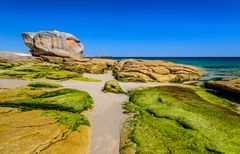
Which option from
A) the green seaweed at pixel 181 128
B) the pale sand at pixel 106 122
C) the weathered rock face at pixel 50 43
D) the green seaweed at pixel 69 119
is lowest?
the pale sand at pixel 106 122

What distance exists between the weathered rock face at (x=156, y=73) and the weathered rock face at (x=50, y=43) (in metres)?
22.1

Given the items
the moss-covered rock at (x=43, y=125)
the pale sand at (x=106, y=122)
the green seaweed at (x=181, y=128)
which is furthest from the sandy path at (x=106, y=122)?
the green seaweed at (x=181, y=128)

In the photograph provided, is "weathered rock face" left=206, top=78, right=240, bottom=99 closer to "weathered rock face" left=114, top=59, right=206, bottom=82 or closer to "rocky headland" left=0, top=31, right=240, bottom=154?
"rocky headland" left=0, top=31, right=240, bottom=154

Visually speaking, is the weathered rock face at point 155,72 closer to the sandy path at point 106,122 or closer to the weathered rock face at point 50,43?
the sandy path at point 106,122

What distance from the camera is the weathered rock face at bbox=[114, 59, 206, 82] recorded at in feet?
91.1

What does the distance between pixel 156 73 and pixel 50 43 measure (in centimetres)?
2791

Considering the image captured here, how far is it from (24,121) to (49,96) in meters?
4.48

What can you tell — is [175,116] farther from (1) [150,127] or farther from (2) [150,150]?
(2) [150,150]

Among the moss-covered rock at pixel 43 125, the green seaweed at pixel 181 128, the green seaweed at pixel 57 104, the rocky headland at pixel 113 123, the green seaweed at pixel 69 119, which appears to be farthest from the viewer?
the green seaweed at pixel 57 104

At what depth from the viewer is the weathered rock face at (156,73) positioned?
2777 cm

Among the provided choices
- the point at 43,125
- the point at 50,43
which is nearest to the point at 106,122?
the point at 43,125

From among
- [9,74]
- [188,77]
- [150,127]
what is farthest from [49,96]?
[188,77]

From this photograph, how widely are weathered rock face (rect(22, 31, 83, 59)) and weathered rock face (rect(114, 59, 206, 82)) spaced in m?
22.1

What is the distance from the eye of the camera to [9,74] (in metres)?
25.4
